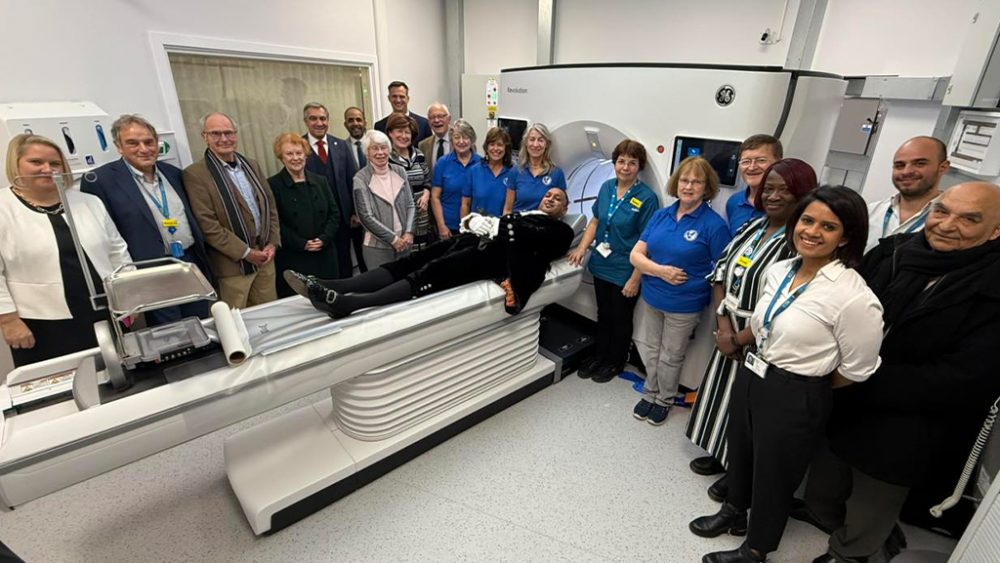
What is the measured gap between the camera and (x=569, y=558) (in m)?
1.57

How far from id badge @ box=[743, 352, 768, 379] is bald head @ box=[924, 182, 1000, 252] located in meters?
0.52

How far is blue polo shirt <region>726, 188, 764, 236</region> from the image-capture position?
1.84 meters

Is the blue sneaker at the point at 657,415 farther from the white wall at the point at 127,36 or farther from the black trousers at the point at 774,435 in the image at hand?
the white wall at the point at 127,36

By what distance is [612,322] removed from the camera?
252cm

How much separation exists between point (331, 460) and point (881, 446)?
1789mm

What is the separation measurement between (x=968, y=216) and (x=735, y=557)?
1182 mm

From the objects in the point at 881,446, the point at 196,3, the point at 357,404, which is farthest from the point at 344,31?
the point at 881,446

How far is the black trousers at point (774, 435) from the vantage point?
4.02 ft

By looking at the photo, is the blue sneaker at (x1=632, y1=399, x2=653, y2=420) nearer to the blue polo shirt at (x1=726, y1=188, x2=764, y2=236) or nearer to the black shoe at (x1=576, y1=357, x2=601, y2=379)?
the black shoe at (x1=576, y1=357, x2=601, y2=379)

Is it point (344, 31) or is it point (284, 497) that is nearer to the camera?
point (284, 497)

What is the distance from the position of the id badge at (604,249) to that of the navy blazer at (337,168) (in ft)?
5.46

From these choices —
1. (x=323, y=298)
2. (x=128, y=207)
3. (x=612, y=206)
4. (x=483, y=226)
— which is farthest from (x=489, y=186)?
(x=128, y=207)

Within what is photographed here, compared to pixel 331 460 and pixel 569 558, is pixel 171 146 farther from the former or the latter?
pixel 569 558

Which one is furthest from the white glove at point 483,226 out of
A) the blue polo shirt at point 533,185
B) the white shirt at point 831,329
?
the white shirt at point 831,329
